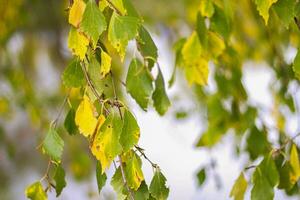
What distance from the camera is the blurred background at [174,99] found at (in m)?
1.37

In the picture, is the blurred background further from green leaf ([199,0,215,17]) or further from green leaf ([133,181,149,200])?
green leaf ([133,181,149,200])

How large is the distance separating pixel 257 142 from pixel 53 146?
593 mm

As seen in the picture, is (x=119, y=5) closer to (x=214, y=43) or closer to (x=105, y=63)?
(x=105, y=63)

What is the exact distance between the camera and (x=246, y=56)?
2.13 metres

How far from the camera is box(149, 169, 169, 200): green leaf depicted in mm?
705

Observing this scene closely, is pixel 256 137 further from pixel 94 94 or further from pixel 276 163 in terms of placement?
pixel 94 94

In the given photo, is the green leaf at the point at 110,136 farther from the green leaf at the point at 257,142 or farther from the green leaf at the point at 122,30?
the green leaf at the point at 257,142

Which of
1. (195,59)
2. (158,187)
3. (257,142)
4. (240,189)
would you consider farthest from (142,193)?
(257,142)

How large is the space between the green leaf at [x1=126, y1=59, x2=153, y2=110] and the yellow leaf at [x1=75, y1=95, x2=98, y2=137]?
7cm

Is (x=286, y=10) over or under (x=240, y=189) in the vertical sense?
over

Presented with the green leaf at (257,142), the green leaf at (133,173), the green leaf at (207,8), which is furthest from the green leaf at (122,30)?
the green leaf at (257,142)

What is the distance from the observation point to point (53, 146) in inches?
29.2

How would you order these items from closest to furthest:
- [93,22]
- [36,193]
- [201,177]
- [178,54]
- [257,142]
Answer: [93,22] < [36,193] < [178,54] < [257,142] < [201,177]

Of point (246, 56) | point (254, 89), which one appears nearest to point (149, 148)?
point (254, 89)
